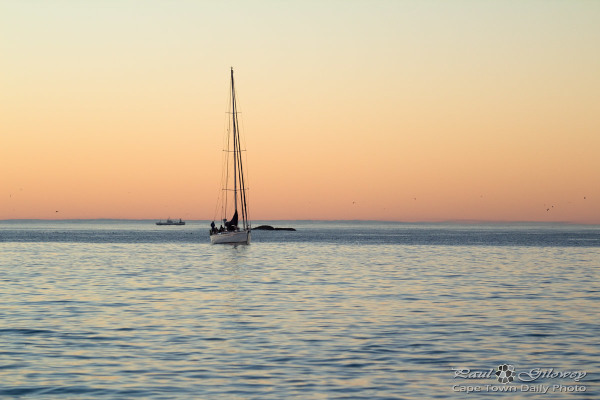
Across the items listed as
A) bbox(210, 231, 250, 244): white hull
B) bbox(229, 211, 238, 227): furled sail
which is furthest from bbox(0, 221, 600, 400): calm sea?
bbox(229, 211, 238, 227): furled sail

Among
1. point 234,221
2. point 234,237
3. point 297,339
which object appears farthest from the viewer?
point 234,221

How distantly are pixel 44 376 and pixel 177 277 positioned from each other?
1295 inches

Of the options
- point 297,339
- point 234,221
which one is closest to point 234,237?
point 234,221

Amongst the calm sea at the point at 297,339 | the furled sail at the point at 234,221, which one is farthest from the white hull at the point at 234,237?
the calm sea at the point at 297,339

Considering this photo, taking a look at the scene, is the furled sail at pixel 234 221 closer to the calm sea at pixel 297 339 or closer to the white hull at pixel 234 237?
the white hull at pixel 234 237

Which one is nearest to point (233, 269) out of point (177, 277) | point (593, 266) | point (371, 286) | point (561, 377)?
point (177, 277)

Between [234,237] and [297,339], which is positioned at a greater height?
[234,237]

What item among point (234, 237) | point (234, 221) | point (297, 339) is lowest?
point (297, 339)

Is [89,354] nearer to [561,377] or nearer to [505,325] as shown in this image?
[561,377]

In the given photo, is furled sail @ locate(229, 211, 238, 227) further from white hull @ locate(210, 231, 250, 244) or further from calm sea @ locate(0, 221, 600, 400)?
calm sea @ locate(0, 221, 600, 400)

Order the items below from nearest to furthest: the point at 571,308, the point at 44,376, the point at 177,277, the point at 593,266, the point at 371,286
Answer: the point at 44,376
the point at 571,308
the point at 371,286
the point at 177,277
the point at 593,266

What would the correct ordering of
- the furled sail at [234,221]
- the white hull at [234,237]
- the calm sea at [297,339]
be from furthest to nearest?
the furled sail at [234,221], the white hull at [234,237], the calm sea at [297,339]

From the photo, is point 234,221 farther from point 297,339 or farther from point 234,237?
point 297,339

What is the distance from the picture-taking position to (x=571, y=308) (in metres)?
34.6
